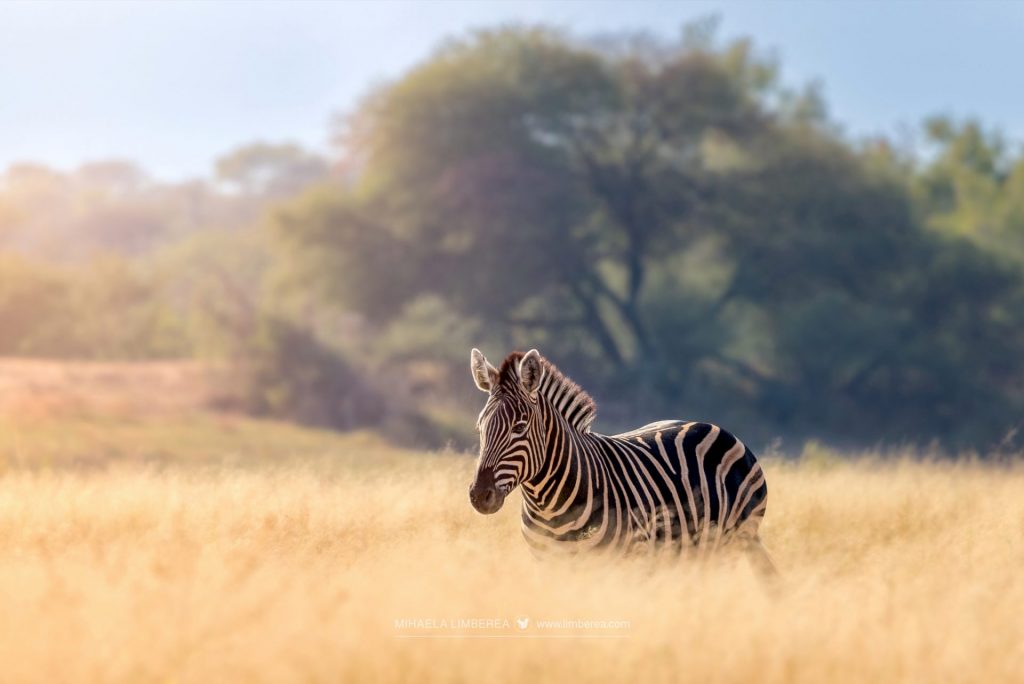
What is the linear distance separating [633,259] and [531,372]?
3041 cm

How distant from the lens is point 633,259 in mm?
37562

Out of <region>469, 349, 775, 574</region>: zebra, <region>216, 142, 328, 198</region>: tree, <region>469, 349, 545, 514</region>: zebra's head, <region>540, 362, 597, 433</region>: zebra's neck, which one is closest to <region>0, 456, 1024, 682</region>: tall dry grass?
<region>469, 349, 775, 574</region>: zebra

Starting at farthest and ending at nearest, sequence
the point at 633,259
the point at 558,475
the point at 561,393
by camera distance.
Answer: the point at 633,259
the point at 561,393
the point at 558,475

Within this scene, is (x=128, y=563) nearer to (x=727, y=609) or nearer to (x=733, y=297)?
(x=727, y=609)

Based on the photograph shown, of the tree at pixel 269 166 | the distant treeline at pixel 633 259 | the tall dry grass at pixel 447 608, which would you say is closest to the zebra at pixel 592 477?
the tall dry grass at pixel 447 608

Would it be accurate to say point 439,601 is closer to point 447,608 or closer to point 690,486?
point 447,608

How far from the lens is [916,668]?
612cm

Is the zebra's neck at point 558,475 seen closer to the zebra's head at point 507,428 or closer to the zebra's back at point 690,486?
the zebra's head at point 507,428

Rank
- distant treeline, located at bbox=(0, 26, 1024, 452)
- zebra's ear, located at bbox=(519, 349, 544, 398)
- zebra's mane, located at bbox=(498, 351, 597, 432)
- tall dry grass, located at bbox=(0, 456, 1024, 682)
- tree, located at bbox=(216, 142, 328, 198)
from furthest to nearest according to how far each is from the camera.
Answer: tree, located at bbox=(216, 142, 328, 198) < distant treeline, located at bbox=(0, 26, 1024, 452) < zebra's mane, located at bbox=(498, 351, 597, 432) < zebra's ear, located at bbox=(519, 349, 544, 398) < tall dry grass, located at bbox=(0, 456, 1024, 682)

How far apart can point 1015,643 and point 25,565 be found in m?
5.70

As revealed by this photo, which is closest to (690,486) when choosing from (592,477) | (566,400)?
(592,477)

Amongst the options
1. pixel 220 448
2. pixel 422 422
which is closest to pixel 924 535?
pixel 220 448

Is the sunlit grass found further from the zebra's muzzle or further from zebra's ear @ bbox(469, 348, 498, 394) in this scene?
zebra's ear @ bbox(469, 348, 498, 394)

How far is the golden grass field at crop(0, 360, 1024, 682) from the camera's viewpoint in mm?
5957
